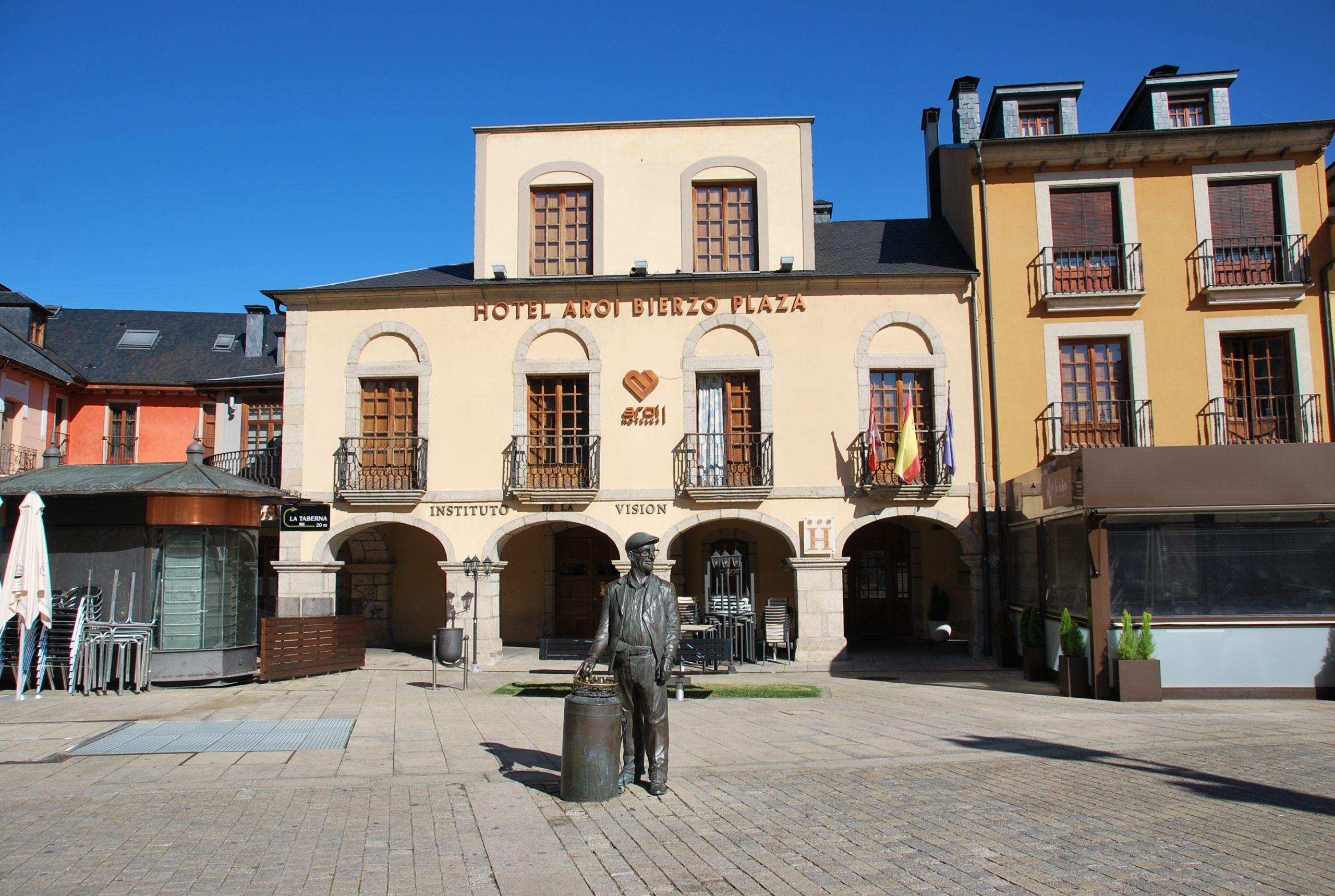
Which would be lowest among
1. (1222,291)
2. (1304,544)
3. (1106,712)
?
(1106,712)

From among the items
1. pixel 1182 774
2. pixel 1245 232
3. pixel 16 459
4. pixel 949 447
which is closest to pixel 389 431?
pixel 949 447

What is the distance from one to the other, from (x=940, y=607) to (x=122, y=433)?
76.4ft

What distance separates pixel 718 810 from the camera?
6.85 m

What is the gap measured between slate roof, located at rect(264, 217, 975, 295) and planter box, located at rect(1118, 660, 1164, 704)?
806 cm

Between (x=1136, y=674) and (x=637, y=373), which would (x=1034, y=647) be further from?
(x=637, y=373)

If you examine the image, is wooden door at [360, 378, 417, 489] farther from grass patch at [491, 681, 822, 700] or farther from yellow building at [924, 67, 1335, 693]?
yellow building at [924, 67, 1335, 693]

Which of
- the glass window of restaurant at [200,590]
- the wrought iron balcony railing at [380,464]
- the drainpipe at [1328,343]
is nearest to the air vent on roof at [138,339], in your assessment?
the wrought iron balcony railing at [380,464]

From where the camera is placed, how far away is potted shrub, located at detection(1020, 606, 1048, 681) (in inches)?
599

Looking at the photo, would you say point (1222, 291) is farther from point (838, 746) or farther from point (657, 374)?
point (838, 746)

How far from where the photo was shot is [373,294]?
60.1ft

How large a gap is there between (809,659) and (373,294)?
1087 cm

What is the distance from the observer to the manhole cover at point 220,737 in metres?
9.26

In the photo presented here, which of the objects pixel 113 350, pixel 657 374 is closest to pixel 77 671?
pixel 657 374

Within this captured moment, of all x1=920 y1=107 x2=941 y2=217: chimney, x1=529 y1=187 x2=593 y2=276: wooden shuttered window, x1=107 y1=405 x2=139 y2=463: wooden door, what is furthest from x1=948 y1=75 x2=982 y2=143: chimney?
x1=107 y1=405 x2=139 y2=463: wooden door
